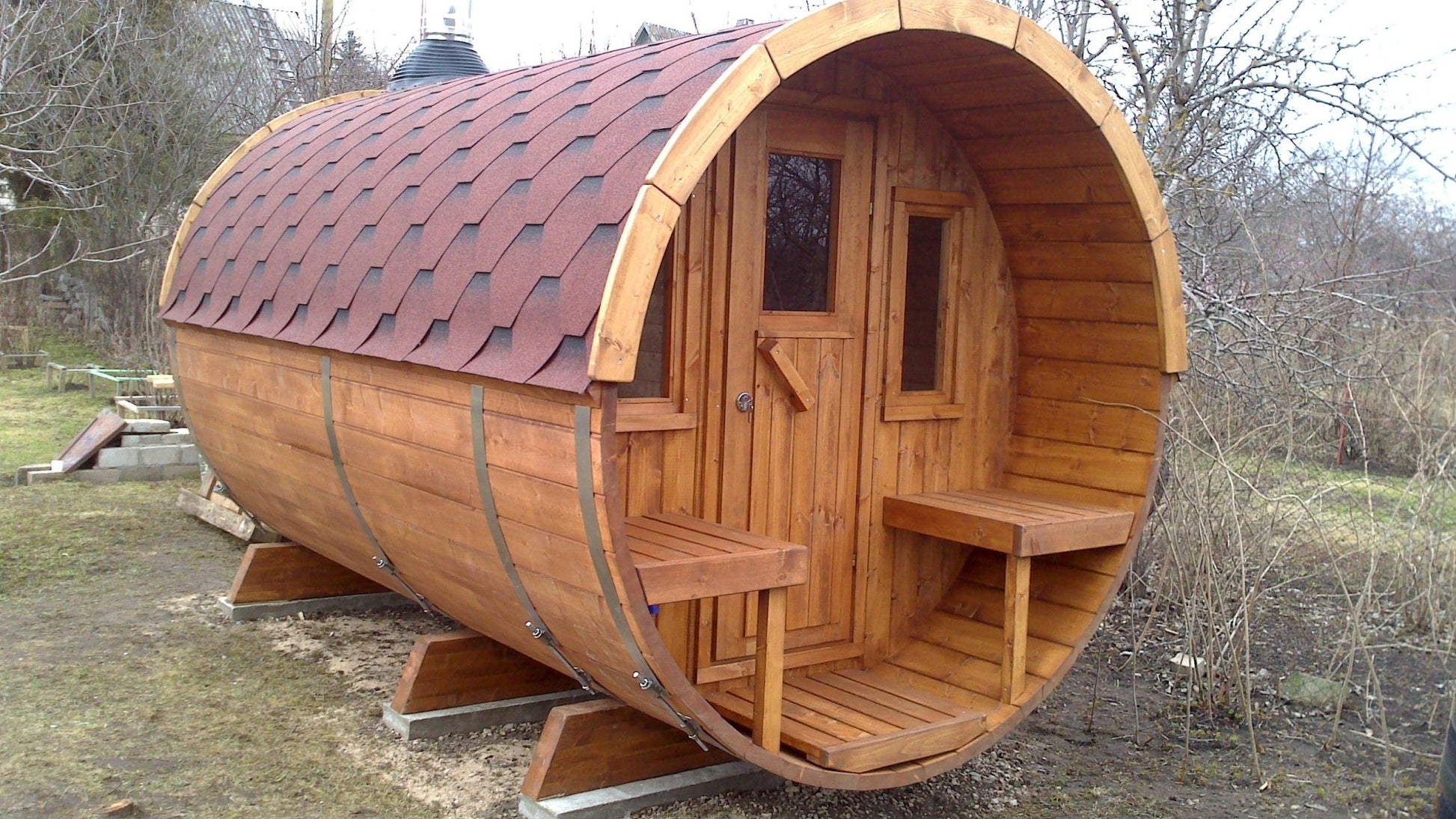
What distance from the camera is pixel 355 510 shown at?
17.1 feet

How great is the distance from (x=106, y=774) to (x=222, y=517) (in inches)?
158

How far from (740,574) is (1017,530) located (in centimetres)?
124

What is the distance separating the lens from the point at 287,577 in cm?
702

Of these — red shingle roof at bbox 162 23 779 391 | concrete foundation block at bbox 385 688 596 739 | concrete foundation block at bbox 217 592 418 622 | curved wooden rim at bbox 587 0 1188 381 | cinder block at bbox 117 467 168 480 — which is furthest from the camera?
cinder block at bbox 117 467 168 480

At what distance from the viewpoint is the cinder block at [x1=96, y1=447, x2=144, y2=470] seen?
9.97 metres

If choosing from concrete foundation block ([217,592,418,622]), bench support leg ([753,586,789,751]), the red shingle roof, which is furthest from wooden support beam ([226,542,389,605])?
bench support leg ([753,586,789,751])

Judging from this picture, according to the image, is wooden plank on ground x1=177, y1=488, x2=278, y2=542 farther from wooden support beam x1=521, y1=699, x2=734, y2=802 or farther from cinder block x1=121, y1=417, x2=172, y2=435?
wooden support beam x1=521, y1=699, x2=734, y2=802

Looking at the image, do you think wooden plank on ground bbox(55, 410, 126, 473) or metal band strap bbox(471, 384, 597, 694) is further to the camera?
wooden plank on ground bbox(55, 410, 126, 473)

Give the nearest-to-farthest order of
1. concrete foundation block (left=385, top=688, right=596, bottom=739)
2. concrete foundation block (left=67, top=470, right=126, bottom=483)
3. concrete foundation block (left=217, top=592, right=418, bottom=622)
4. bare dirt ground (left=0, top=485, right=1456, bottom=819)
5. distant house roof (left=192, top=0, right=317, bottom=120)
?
bare dirt ground (left=0, top=485, right=1456, bottom=819) → concrete foundation block (left=385, top=688, right=596, bottom=739) → concrete foundation block (left=217, top=592, right=418, bottom=622) → concrete foundation block (left=67, top=470, right=126, bottom=483) → distant house roof (left=192, top=0, right=317, bottom=120)

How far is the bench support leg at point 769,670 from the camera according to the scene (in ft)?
13.5

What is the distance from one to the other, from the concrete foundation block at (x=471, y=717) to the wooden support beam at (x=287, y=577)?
1721mm

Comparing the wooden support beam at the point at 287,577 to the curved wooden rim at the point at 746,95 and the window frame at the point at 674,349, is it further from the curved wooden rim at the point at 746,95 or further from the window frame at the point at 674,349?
the curved wooden rim at the point at 746,95

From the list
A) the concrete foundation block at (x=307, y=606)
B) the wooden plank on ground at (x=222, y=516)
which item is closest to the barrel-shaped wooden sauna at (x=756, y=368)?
the concrete foundation block at (x=307, y=606)

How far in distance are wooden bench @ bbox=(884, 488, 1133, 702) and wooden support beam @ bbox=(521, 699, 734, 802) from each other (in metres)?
1.17
